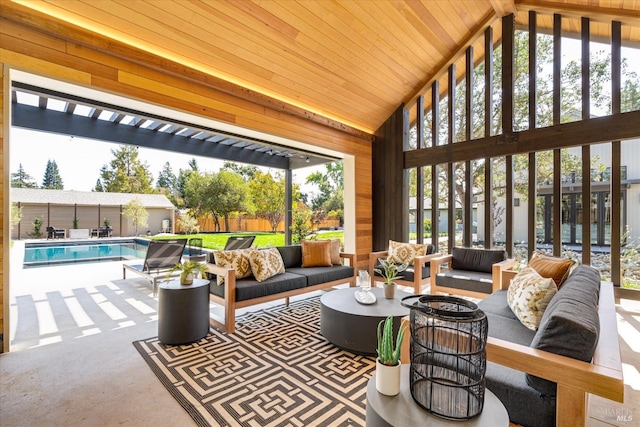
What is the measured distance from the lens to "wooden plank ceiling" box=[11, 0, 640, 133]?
117 inches

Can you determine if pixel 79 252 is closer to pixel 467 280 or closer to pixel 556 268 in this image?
pixel 467 280

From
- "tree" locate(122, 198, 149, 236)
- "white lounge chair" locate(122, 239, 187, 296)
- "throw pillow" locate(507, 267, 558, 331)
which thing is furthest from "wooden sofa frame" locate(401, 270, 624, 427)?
"tree" locate(122, 198, 149, 236)

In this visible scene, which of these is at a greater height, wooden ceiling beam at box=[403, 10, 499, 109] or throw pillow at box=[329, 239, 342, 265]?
wooden ceiling beam at box=[403, 10, 499, 109]

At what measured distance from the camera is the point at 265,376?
2281mm

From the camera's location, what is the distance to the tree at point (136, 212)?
12.9 meters

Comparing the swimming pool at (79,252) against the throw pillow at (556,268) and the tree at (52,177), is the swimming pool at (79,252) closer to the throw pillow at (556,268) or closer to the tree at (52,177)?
the tree at (52,177)

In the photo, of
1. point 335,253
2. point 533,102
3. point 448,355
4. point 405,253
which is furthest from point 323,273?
point 533,102

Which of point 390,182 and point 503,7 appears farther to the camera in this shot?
point 390,182

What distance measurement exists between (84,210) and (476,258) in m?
15.5

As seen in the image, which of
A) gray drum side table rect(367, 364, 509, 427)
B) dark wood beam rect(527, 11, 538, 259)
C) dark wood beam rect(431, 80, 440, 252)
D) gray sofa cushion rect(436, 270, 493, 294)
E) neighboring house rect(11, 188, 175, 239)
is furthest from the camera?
neighboring house rect(11, 188, 175, 239)

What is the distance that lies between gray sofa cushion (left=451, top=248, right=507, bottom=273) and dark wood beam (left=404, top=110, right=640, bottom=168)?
63.5 inches

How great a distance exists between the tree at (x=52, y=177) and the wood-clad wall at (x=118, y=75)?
17516mm

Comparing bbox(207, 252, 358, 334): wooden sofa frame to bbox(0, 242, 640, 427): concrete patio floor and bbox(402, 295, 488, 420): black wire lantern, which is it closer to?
bbox(0, 242, 640, 427): concrete patio floor

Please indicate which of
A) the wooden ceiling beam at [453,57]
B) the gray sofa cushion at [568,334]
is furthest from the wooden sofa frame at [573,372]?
the wooden ceiling beam at [453,57]
